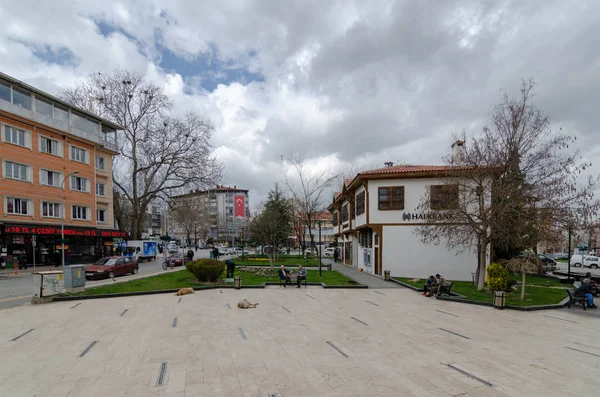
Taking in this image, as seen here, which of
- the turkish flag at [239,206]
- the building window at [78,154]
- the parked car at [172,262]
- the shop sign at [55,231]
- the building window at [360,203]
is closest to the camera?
the building window at [360,203]

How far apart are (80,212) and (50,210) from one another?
3.32m

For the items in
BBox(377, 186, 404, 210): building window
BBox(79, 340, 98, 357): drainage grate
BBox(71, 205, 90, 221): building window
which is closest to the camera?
BBox(79, 340, 98, 357): drainage grate

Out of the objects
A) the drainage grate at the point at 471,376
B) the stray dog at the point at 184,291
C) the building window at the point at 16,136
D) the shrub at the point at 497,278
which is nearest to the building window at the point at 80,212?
the building window at the point at 16,136

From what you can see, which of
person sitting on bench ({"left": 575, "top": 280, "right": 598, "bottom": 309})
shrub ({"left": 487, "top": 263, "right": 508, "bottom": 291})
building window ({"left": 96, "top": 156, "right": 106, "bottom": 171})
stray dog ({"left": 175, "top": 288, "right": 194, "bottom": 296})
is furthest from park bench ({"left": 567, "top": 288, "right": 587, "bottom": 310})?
building window ({"left": 96, "top": 156, "right": 106, "bottom": 171})

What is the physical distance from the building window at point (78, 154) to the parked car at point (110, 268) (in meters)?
16.2

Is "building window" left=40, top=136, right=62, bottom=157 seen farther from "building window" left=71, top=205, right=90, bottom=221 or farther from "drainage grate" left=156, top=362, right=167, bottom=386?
"drainage grate" left=156, top=362, right=167, bottom=386

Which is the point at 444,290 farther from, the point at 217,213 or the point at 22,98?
the point at 217,213

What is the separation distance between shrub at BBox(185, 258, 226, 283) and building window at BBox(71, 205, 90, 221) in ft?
72.1

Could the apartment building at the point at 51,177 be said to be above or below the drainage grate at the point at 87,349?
above

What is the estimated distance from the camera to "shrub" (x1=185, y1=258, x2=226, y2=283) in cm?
1942

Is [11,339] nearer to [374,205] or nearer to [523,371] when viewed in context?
[523,371]

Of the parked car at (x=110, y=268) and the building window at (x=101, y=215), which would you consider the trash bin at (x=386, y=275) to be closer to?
the parked car at (x=110, y=268)

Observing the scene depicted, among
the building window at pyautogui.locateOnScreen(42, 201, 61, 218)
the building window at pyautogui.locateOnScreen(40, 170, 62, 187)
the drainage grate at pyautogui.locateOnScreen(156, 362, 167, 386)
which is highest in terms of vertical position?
the building window at pyautogui.locateOnScreen(40, 170, 62, 187)

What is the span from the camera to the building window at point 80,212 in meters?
34.8
